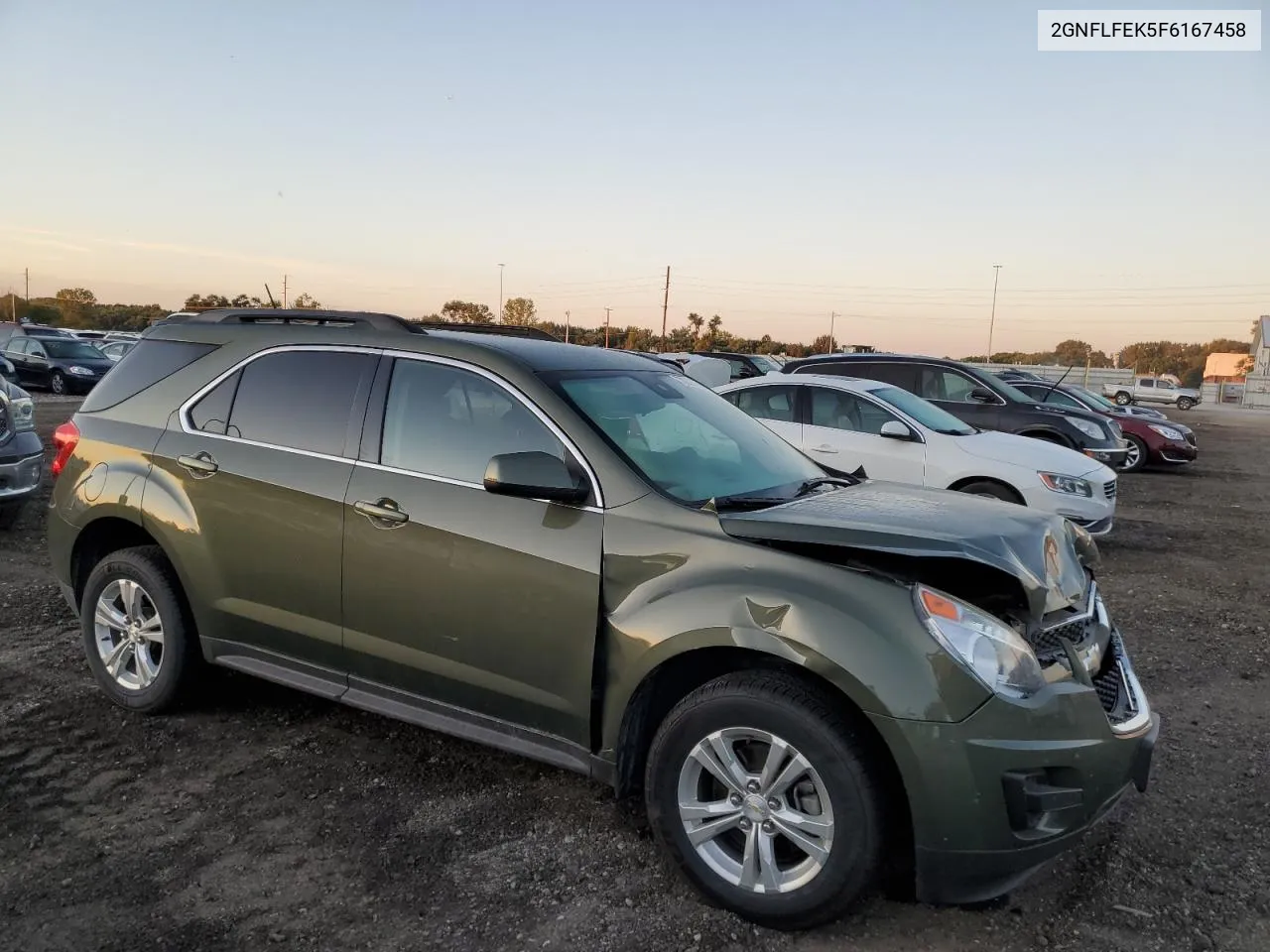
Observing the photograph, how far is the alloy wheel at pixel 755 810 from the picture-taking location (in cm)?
274

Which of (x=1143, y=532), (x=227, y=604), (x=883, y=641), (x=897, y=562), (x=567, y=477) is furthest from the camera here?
(x=1143, y=532)

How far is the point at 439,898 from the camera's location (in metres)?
2.94

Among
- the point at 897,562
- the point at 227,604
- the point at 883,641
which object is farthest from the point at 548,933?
the point at 227,604

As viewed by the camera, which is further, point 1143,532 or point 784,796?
point 1143,532

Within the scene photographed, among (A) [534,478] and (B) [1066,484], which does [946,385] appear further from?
(A) [534,478]

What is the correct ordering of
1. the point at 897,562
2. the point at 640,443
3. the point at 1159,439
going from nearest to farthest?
the point at 897,562 < the point at 640,443 < the point at 1159,439

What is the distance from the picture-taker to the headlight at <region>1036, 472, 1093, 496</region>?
786 cm

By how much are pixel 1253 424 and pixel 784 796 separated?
39891mm

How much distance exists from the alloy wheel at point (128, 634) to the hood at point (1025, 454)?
6.45 m

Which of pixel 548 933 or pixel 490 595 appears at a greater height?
pixel 490 595

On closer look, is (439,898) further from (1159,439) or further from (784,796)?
(1159,439)

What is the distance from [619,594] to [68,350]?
86.6 feet

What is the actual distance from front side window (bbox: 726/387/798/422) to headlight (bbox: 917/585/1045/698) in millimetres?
6202

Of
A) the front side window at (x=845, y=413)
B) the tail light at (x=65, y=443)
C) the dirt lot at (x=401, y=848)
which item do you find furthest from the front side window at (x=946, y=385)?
the tail light at (x=65, y=443)
